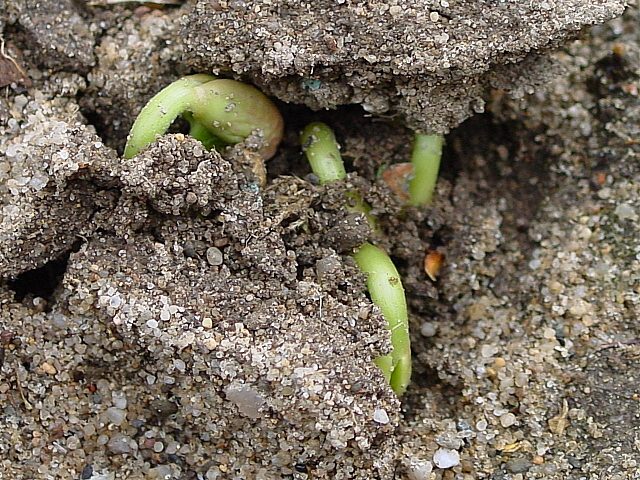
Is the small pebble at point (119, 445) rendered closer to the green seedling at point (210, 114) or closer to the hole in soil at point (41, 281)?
the hole in soil at point (41, 281)

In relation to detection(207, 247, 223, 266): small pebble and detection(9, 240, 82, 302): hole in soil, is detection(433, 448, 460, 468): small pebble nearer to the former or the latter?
detection(207, 247, 223, 266): small pebble

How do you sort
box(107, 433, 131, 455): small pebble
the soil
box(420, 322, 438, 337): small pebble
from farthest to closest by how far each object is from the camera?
box(420, 322, 438, 337): small pebble, box(107, 433, 131, 455): small pebble, the soil

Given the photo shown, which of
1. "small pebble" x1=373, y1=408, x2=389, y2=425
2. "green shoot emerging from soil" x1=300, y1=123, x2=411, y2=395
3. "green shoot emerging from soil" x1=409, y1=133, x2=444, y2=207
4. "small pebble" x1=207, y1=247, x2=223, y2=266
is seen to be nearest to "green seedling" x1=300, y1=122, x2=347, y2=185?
"green shoot emerging from soil" x1=300, y1=123, x2=411, y2=395

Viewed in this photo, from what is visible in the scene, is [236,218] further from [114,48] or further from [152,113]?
[114,48]

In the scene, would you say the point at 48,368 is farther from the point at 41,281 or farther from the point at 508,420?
the point at 508,420

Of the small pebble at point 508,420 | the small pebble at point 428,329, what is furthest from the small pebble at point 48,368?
the small pebble at point 508,420

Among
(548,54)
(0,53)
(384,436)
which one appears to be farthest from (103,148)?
(548,54)
